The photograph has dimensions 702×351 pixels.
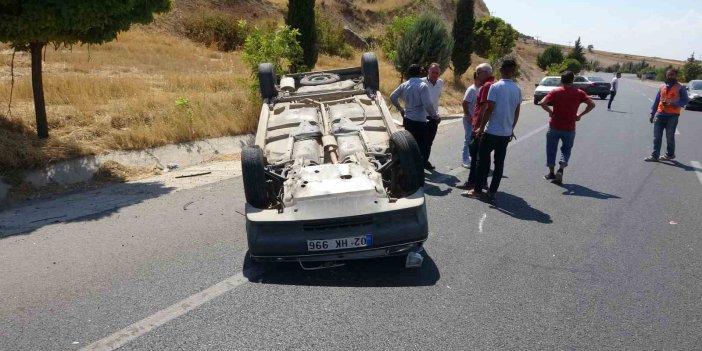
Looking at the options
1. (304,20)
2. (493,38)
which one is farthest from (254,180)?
(493,38)

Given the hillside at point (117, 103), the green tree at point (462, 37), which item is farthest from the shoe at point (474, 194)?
the green tree at point (462, 37)

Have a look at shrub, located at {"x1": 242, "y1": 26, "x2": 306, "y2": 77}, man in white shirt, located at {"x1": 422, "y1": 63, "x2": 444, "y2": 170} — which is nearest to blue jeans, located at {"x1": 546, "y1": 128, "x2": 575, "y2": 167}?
man in white shirt, located at {"x1": 422, "y1": 63, "x2": 444, "y2": 170}

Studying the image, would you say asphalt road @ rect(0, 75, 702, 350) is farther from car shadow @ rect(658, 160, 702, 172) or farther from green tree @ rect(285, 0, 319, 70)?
green tree @ rect(285, 0, 319, 70)

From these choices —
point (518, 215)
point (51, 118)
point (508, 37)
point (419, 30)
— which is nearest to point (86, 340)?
point (518, 215)

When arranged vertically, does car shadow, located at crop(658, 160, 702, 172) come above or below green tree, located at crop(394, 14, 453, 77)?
below

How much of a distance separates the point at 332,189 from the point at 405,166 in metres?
0.92

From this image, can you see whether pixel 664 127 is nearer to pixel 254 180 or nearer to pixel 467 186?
pixel 467 186

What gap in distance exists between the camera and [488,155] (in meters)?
7.18

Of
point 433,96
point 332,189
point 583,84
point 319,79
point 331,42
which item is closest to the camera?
point 332,189

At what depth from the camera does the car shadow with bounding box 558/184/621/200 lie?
772 centimetres

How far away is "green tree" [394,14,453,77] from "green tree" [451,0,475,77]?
915cm

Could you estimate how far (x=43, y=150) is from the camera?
916 cm

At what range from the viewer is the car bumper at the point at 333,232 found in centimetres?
458

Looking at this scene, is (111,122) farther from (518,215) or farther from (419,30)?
(419,30)
